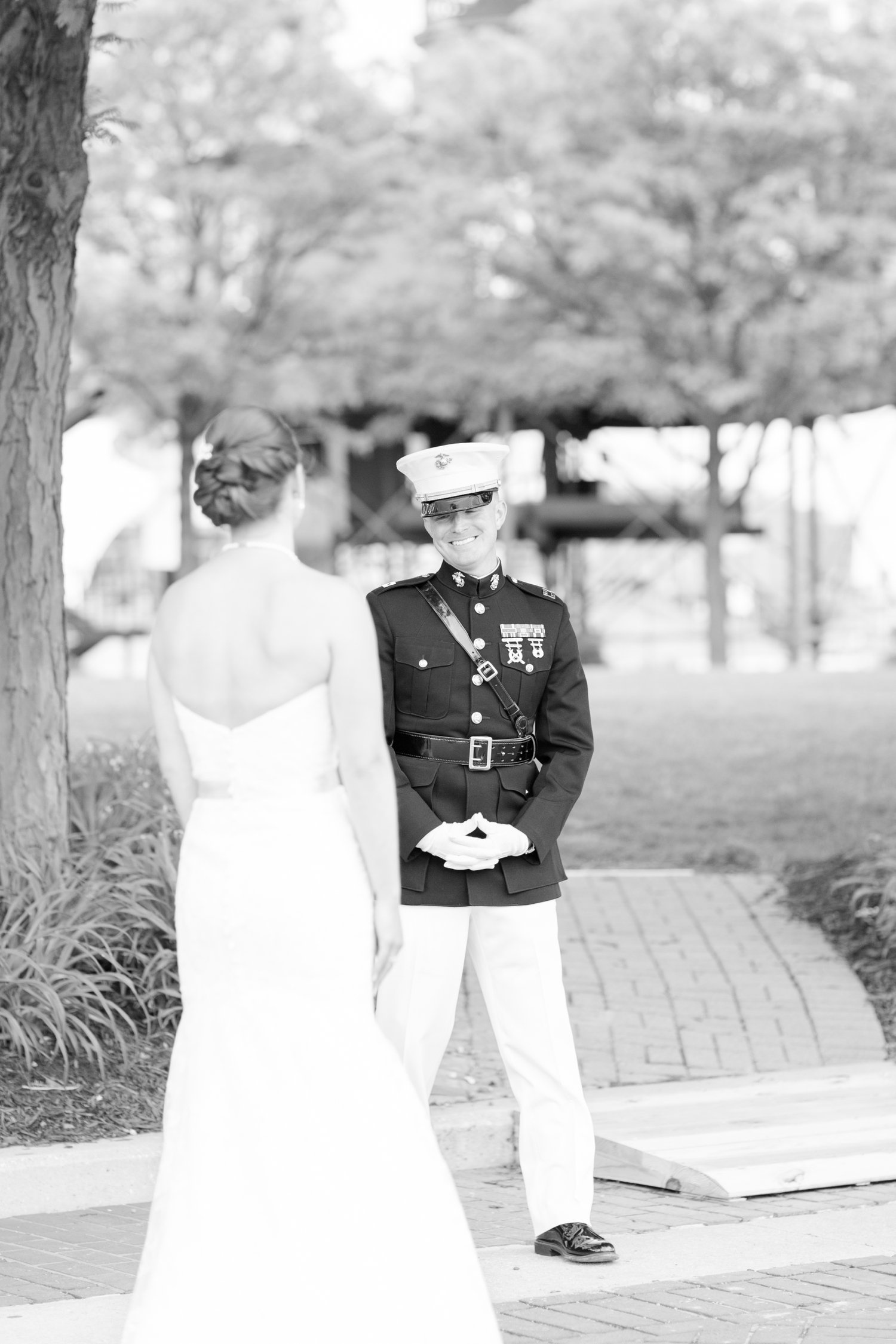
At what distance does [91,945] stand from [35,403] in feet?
7.16

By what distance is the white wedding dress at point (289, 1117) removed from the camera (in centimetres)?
334

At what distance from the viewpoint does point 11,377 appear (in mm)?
6996

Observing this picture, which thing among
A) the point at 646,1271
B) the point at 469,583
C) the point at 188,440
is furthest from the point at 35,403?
the point at 188,440

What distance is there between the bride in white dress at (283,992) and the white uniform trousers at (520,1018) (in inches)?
34.8

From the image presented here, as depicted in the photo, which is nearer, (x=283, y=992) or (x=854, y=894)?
(x=283, y=992)

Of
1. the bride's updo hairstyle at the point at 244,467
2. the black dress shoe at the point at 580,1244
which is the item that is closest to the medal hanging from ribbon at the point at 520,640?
the bride's updo hairstyle at the point at 244,467

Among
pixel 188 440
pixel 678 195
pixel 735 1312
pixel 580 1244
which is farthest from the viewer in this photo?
pixel 188 440

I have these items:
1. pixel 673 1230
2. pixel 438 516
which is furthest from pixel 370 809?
pixel 673 1230

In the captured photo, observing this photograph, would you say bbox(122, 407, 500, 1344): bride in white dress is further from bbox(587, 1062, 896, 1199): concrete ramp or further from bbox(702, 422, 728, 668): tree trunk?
bbox(702, 422, 728, 668): tree trunk

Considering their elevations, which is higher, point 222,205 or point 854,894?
point 222,205

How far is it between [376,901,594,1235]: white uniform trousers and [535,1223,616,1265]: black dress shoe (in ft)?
0.09

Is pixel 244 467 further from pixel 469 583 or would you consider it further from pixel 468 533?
pixel 469 583

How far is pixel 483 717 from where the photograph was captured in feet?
14.6

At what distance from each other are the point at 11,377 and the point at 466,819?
346 cm
